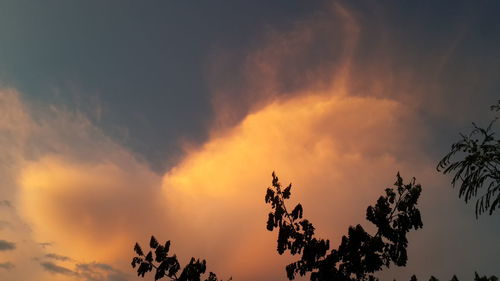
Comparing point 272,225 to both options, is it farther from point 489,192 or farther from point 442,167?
point 489,192

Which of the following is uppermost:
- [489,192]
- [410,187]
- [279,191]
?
[279,191]

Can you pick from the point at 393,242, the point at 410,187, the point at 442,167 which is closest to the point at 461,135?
the point at 442,167

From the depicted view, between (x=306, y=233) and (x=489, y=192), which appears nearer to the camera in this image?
(x=489, y=192)

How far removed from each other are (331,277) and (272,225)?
2127 mm

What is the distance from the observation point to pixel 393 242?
996 cm

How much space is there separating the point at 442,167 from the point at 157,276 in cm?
879

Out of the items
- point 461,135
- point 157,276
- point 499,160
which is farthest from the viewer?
point 157,276

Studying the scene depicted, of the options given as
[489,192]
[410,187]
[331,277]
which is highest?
[410,187]

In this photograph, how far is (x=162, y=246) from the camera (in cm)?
1230

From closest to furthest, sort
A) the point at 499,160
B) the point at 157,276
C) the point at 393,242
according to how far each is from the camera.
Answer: the point at 499,160
the point at 393,242
the point at 157,276

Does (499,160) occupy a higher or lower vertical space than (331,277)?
higher

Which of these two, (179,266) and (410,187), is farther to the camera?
(179,266)

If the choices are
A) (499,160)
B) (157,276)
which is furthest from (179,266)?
(499,160)

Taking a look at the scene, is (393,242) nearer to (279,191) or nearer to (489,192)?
(489,192)
